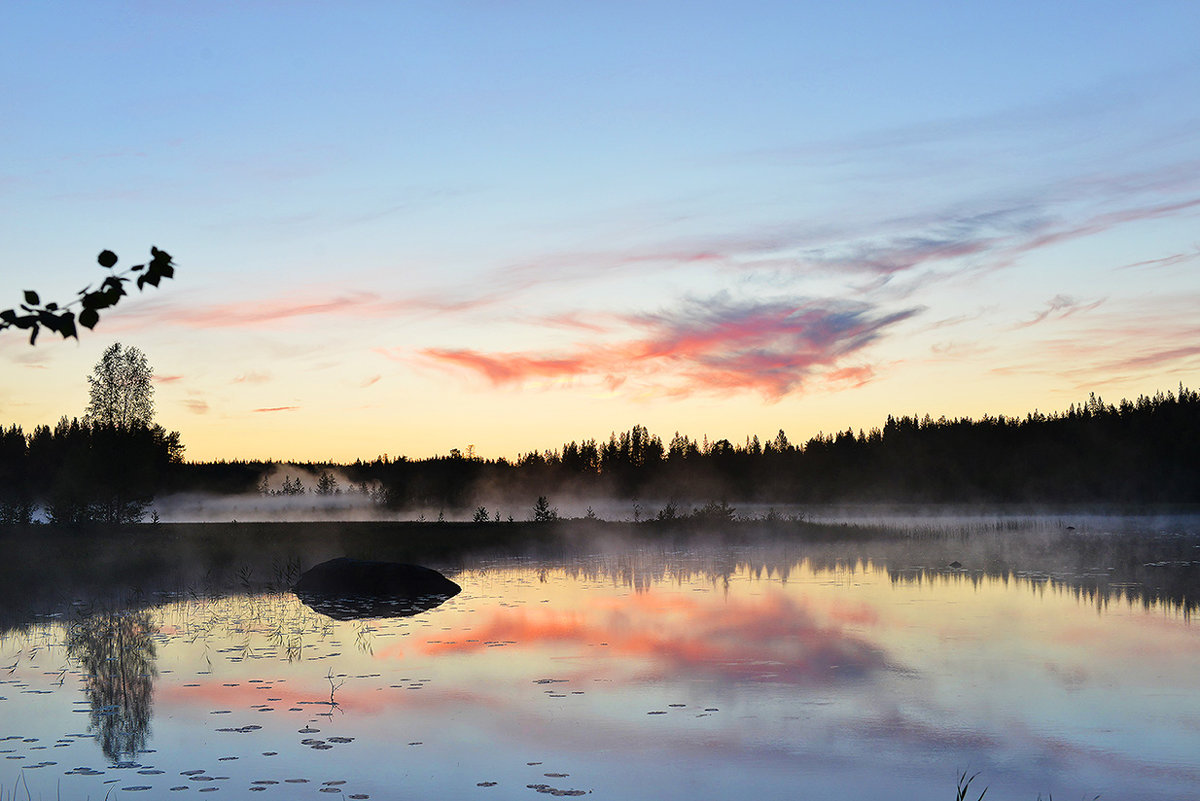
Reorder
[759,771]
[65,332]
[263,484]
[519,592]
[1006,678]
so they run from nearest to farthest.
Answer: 1. [65,332]
2. [759,771]
3. [1006,678]
4. [519,592]
5. [263,484]

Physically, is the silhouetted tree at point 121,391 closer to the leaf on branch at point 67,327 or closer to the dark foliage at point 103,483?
the dark foliage at point 103,483

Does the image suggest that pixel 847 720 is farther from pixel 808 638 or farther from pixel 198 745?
pixel 198 745

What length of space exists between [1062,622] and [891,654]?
22.9 feet

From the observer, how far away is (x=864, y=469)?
16325 centimetres

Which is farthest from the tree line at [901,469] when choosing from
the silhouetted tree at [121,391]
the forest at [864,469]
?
the silhouetted tree at [121,391]

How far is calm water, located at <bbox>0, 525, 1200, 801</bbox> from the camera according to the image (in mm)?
11555

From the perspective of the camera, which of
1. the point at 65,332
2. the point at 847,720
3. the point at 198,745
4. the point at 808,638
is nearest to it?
the point at 65,332

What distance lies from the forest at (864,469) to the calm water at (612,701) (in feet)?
242

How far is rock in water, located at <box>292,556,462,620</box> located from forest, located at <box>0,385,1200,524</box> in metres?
62.8

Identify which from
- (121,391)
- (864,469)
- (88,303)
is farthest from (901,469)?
(88,303)

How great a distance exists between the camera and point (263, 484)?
158500mm

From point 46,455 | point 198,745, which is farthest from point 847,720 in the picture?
point 46,455

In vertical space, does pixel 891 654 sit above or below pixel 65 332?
below

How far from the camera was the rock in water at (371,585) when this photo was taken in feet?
97.0
